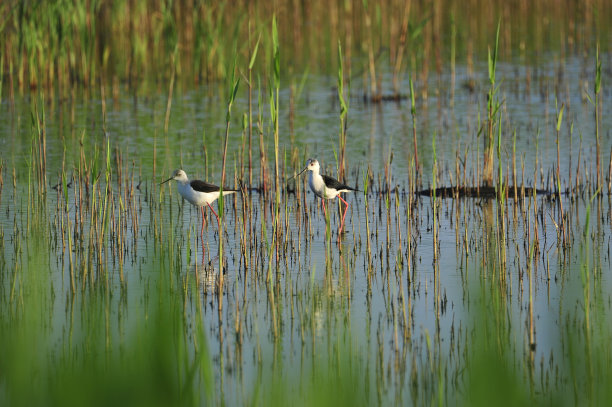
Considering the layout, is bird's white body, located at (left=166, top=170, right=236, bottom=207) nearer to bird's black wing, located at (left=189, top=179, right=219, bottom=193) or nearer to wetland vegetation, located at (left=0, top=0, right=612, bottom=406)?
bird's black wing, located at (left=189, top=179, right=219, bottom=193)

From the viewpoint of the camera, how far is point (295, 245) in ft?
28.5

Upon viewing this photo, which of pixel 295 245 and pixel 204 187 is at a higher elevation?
pixel 204 187

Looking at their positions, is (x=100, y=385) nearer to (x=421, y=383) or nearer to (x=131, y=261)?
(x=421, y=383)

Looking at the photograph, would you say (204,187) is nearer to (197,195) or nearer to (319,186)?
(197,195)

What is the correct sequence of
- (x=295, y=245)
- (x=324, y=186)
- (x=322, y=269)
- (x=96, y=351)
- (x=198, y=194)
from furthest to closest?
(x=324, y=186), (x=198, y=194), (x=295, y=245), (x=322, y=269), (x=96, y=351)

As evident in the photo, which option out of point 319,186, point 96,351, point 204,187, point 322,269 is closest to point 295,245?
point 322,269

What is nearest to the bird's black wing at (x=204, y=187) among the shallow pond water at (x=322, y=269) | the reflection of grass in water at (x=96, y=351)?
the shallow pond water at (x=322, y=269)

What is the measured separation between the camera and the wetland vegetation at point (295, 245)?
508cm

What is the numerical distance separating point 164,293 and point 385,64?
571 inches

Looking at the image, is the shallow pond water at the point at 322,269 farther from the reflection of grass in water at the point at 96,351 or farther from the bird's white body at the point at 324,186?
the bird's white body at the point at 324,186

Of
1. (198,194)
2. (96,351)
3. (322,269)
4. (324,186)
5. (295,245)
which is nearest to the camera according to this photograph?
(96,351)

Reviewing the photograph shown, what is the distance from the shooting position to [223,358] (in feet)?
19.0

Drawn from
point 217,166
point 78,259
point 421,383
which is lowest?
point 421,383

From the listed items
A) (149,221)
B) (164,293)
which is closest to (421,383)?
(164,293)
